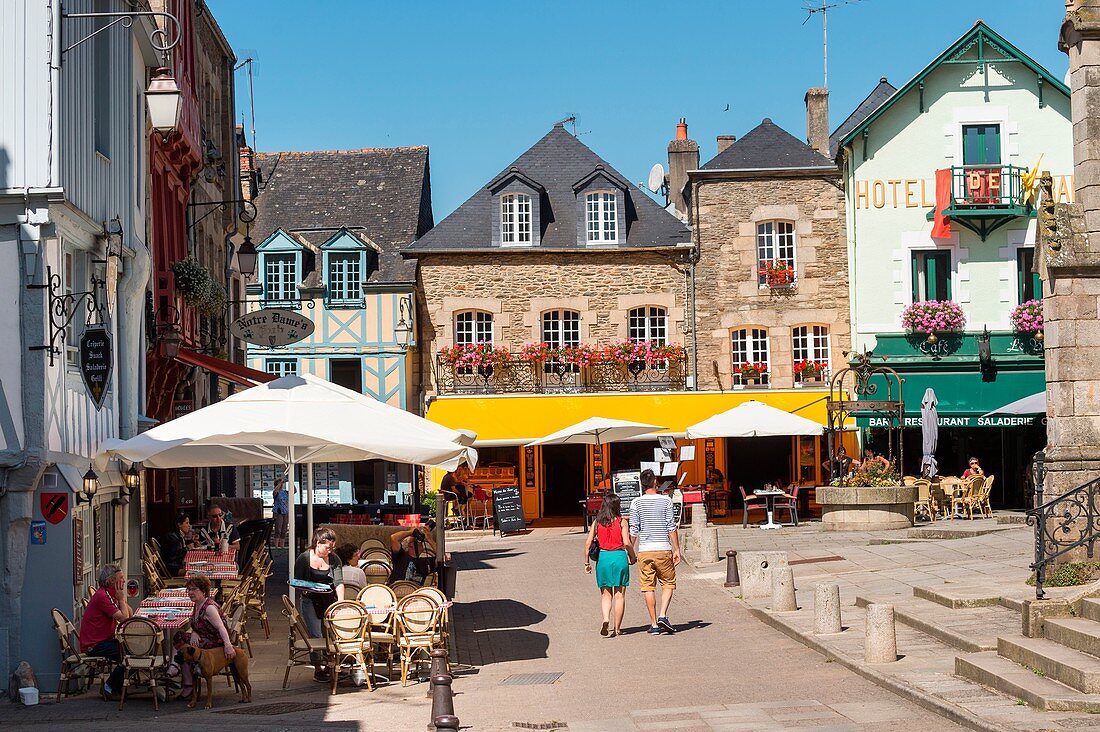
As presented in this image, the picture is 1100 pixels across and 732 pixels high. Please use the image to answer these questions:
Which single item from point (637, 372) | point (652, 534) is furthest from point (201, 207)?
point (652, 534)

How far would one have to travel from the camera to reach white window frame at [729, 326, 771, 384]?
1198 inches

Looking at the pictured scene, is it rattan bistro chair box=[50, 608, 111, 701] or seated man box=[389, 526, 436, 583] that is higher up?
seated man box=[389, 526, 436, 583]

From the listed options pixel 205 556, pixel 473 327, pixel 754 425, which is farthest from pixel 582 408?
pixel 205 556

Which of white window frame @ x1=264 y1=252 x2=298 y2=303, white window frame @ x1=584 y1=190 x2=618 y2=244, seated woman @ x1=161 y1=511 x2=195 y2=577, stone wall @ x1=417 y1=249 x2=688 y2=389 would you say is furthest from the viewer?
white window frame @ x1=264 y1=252 x2=298 y2=303

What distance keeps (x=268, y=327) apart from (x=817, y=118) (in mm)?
16503

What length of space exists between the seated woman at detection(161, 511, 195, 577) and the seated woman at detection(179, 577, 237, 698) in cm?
499

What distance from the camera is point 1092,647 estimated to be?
10016 mm

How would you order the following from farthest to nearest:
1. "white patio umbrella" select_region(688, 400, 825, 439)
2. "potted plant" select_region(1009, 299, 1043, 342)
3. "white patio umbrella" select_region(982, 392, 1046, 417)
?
"potted plant" select_region(1009, 299, 1043, 342)
"white patio umbrella" select_region(688, 400, 825, 439)
"white patio umbrella" select_region(982, 392, 1046, 417)

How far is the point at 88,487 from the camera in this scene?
512 inches

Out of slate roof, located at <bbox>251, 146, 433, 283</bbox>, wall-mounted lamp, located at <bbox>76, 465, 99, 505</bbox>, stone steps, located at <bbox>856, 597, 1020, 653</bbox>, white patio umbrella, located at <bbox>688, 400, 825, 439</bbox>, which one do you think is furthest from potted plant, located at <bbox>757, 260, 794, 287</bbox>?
wall-mounted lamp, located at <bbox>76, 465, 99, 505</bbox>

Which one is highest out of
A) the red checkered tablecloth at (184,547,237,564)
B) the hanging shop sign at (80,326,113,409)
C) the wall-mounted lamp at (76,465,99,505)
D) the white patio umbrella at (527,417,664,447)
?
the hanging shop sign at (80,326,113,409)

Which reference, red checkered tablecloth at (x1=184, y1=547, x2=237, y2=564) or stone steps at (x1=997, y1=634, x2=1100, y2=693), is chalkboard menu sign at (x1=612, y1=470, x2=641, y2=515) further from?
stone steps at (x1=997, y1=634, x2=1100, y2=693)

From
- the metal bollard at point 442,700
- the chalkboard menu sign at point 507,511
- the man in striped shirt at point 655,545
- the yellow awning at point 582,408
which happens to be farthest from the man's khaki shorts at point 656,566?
the yellow awning at point 582,408

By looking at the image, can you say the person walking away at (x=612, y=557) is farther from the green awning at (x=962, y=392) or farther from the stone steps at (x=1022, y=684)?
the green awning at (x=962, y=392)
